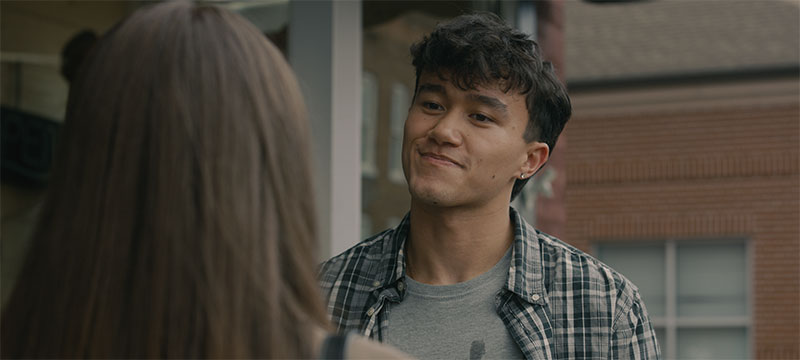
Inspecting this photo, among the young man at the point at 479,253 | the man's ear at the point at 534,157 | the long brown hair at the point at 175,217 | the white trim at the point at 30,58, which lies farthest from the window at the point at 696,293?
the long brown hair at the point at 175,217

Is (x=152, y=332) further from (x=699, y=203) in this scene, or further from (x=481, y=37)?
(x=699, y=203)

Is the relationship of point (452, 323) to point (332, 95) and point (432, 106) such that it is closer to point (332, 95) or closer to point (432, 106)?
point (432, 106)

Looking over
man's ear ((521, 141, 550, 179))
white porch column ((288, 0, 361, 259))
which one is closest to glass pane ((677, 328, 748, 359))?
white porch column ((288, 0, 361, 259))

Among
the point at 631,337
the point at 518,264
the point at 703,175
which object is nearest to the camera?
the point at 631,337

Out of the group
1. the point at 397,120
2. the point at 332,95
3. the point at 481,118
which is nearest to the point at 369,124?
the point at 397,120

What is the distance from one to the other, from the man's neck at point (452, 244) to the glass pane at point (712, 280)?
12253 millimetres

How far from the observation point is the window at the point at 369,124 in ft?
14.8

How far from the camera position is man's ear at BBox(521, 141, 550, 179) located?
8.08ft

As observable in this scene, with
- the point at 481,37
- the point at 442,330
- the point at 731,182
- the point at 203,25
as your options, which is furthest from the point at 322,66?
the point at 731,182

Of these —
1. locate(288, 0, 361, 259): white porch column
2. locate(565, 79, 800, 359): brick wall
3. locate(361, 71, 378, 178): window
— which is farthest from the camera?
locate(565, 79, 800, 359): brick wall

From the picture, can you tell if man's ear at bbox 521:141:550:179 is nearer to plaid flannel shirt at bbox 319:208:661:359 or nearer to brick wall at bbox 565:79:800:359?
plaid flannel shirt at bbox 319:208:661:359

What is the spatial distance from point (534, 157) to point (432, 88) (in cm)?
31

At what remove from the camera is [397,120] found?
5.10 metres

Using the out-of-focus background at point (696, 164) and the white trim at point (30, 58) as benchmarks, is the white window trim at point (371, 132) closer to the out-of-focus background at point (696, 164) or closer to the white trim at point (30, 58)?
the white trim at point (30, 58)
